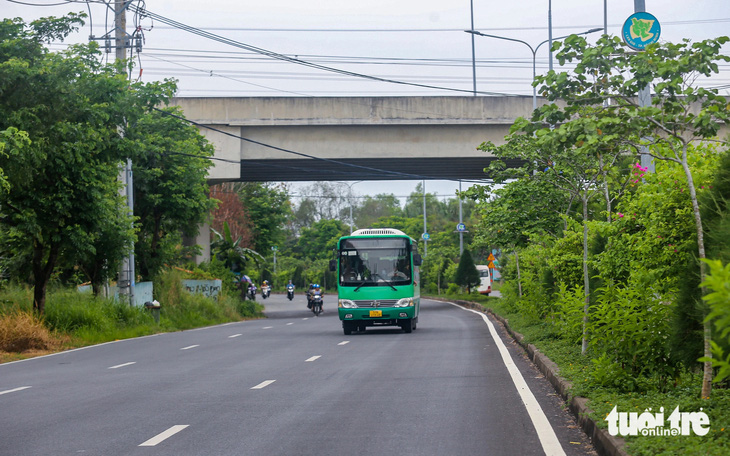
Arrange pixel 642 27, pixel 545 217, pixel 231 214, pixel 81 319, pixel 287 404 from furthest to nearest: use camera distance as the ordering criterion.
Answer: pixel 231 214 → pixel 81 319 → pixel 545 217 → pixel 642 27 → pixel 287 404

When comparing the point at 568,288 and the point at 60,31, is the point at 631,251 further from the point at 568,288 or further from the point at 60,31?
the point at 60,31

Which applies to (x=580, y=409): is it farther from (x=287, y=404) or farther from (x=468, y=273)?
(x=468, y=273)

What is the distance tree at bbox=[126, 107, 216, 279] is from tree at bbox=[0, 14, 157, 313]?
6.45 m

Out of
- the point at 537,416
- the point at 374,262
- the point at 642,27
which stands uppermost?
the point at 642,27

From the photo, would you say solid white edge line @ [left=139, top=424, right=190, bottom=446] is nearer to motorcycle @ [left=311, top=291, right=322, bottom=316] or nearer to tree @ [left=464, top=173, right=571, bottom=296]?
tree @ [left=464, top=173, right=571, bottom=296]

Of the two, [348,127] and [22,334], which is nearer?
[22,334]

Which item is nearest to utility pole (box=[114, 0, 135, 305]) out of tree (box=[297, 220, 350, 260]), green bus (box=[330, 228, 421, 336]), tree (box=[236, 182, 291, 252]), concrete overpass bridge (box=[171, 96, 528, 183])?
concrete overpass bridge (box=[171, 96, 528, 183])

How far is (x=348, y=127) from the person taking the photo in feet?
111

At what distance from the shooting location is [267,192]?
5319cm

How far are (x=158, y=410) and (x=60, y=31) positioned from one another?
12884 millimetres

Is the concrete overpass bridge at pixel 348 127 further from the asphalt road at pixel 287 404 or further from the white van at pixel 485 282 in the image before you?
the white van at pixel 485 282

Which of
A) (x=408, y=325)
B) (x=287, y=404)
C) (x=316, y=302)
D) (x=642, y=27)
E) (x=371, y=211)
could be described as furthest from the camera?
(x=371, y=211)

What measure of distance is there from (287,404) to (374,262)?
14572 mm

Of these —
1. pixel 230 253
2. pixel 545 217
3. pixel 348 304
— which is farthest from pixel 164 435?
pixel 230 253
